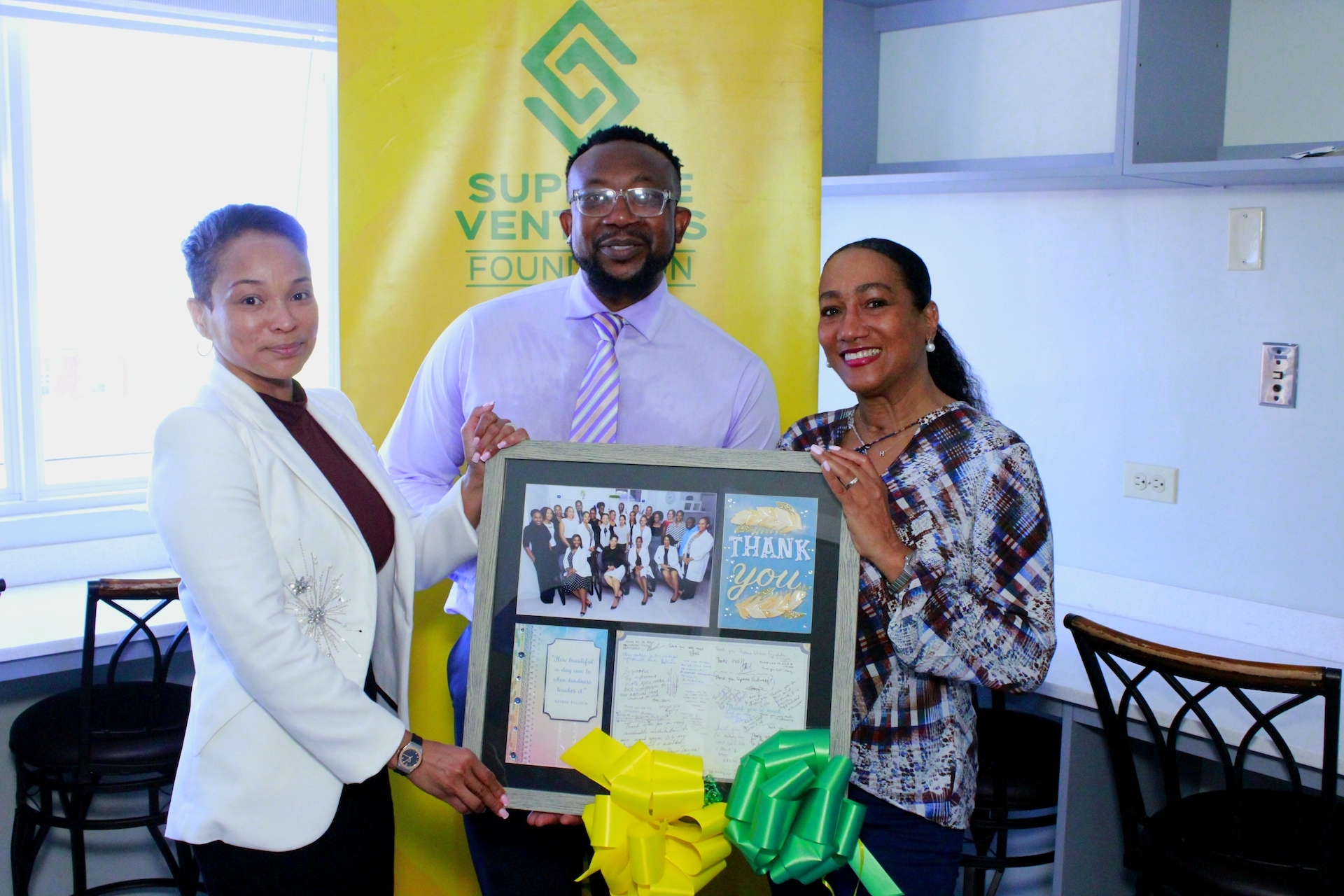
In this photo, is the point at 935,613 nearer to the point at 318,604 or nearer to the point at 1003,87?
the point at 318,604

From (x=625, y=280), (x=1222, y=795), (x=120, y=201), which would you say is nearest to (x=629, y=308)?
(x=625, y=280)

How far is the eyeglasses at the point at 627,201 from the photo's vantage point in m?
2.04

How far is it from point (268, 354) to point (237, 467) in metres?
0.20

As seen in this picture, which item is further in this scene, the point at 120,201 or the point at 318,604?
the point at 120,201

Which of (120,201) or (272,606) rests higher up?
(120,201)

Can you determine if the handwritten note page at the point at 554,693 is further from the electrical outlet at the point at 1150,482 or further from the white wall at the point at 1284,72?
the white wall at the point at 1284,72

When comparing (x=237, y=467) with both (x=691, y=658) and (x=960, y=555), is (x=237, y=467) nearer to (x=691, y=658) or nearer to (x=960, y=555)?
(x=691, y=658)

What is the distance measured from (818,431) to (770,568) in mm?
382

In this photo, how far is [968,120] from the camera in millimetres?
3605

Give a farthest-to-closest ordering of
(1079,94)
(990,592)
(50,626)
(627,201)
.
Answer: (1079,94) < (50,626) < (627,201) < (990,592)

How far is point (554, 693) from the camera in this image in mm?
1653

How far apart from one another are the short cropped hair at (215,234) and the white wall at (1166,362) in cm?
243

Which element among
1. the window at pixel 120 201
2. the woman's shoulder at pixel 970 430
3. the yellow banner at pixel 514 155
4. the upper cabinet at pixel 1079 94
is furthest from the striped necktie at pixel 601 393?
the window at pixel 120 201

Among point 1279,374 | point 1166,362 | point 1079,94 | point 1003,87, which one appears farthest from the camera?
point 1003,87
